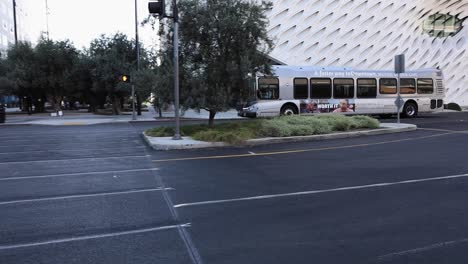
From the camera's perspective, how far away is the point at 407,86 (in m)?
28.8

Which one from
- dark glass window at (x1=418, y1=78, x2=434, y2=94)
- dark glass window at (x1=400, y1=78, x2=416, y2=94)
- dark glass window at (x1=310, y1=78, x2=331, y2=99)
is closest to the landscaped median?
dark glass window at (x1=310, y1=78, x2=331, y2=99)

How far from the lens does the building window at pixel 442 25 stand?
52366 mm

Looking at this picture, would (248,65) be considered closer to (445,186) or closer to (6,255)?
(445,186)

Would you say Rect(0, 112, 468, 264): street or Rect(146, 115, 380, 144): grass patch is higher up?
Rect(146, 115, 380, 144): grass patch

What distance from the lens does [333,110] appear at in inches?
1049

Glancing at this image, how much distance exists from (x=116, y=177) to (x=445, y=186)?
20.3 ft

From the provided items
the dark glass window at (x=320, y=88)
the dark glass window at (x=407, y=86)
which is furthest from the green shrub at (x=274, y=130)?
the dark glass window at (x=407, y=86)

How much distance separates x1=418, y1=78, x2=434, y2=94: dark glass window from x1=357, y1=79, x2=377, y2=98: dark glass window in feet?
11.6

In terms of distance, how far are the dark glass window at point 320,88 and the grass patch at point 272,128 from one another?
7978 mm

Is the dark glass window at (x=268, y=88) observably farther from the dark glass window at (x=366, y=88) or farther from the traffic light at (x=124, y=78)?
the traffic light at (x=124, y=78)

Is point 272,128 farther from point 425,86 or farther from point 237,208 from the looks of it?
point 425,86

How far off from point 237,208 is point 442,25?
5493 cm

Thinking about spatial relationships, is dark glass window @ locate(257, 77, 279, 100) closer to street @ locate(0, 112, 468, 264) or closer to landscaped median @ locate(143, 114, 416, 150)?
landscaped median @ locate(143, 114, 416, 150)

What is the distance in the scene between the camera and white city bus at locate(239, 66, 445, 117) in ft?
82.0
